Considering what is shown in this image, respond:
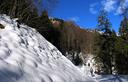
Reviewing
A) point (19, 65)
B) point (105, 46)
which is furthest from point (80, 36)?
point (19, 65)

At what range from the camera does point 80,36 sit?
76.2m

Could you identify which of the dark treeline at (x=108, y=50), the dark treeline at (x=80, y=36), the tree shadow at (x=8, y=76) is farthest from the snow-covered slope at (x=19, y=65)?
the dark treeline at (x=108, y=50)

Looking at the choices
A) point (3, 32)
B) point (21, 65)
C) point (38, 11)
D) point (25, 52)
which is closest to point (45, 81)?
point (21, 65)

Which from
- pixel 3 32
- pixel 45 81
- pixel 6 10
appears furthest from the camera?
pixel 6 10

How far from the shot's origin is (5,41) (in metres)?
7.09

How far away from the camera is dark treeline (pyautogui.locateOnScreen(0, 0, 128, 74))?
1369 cm

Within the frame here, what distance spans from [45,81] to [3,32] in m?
2.27

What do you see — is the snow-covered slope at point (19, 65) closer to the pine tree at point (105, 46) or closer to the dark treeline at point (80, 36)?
the dark treeline at point (80, 36)

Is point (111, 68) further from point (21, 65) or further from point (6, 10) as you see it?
point (21, 65)

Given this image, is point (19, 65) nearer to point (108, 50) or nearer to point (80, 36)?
point (108, 50)

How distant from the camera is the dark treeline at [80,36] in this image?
44.9 ft

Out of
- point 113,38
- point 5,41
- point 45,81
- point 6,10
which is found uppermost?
point 113,38

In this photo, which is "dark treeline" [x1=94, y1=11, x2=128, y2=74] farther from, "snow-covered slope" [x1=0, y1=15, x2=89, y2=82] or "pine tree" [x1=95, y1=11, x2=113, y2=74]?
"snow-covered slope" [x1=0, y1=15, x2=89, y2=82]

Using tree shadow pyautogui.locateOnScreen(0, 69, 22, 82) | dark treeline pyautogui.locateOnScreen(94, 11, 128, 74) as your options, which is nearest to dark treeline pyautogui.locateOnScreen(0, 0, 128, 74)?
dark treeline pyautogui.locateOnScreen(94, 11, 128, 74)
